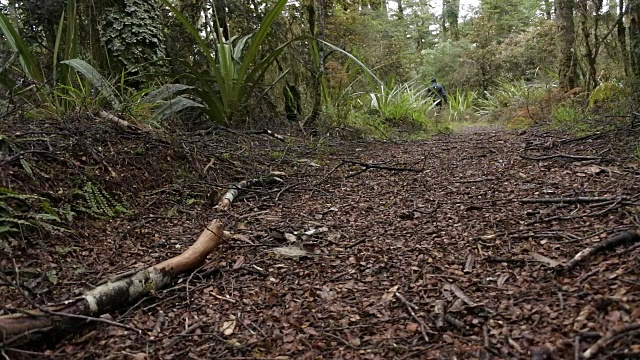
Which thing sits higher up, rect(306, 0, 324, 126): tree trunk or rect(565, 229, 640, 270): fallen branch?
rect(306, 0, 324, 126): tree trunk

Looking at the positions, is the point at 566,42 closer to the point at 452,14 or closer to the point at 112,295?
the point at 112,295

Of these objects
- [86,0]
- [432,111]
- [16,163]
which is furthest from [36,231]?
[432,111]

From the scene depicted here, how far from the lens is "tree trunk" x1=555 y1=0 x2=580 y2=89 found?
5.87 meters

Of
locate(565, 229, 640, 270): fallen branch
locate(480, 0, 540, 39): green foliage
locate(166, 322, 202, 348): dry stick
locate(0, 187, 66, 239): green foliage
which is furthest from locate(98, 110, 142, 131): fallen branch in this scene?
locate(480, 0, 540, 39): green foliage

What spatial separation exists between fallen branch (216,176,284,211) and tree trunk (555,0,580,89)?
482 cm

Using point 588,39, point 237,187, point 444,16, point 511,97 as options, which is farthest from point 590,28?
point 444,16

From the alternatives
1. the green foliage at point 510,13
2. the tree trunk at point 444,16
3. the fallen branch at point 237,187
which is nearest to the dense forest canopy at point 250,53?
the fallen branch at point 237,187

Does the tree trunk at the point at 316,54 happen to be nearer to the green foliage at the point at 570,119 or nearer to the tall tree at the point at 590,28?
the green foliage at the point at 570,119

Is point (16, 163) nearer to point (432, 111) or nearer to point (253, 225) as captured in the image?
point (253, 225)

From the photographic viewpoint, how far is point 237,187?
2.57 m

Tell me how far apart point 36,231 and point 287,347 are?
1145 millimetres

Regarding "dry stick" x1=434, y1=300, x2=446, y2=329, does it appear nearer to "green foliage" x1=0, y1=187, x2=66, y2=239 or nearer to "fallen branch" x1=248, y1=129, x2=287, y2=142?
"green foliage" x1=0, y1=187, x2=66, y2=239

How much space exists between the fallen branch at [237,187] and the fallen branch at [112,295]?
518mm

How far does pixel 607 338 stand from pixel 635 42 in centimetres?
352
